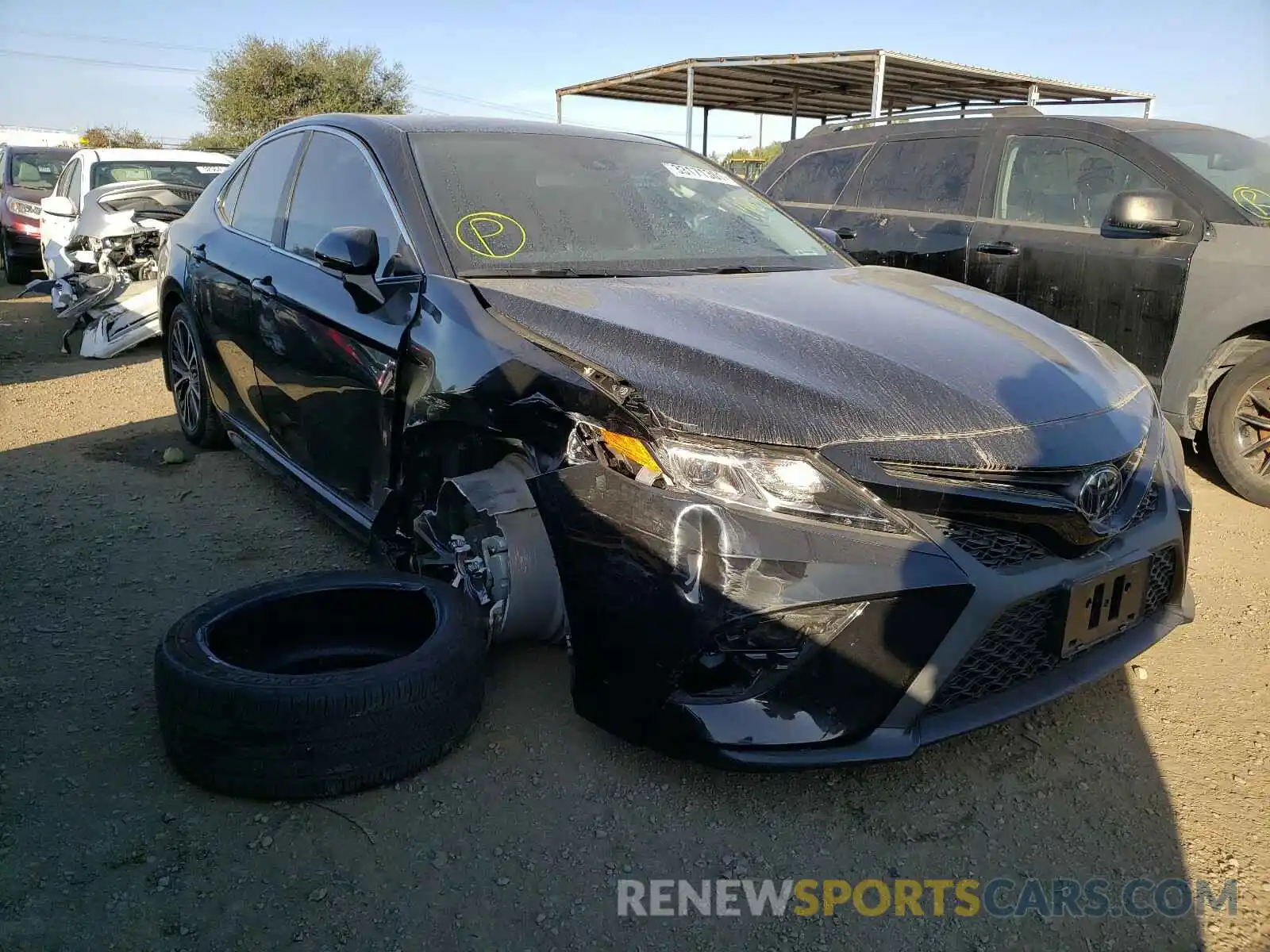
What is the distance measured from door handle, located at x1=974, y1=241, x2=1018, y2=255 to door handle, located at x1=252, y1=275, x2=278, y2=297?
3.67 meters

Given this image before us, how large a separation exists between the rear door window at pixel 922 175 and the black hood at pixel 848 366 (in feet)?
9.37

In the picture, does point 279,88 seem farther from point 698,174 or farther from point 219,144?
→ point 698,174

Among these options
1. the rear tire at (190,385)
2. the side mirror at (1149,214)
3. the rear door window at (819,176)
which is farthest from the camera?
the rear door window at (819,176)

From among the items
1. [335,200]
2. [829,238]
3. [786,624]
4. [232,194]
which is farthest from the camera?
[232,194]

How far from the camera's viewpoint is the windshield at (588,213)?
2.91 metres

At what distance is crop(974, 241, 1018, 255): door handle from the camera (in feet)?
16.6

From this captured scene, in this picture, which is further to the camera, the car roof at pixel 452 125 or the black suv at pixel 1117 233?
the black suv at pixel 1117 233

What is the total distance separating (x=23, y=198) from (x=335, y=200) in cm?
1123

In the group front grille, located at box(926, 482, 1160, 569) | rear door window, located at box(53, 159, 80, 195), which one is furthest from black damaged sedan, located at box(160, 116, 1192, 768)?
rear door window, located at box(53, 159, 80, 195)

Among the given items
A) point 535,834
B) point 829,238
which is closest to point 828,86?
point 829,238

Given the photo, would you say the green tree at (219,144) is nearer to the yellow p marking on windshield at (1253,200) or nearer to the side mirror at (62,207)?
the side mirror at (62,207)

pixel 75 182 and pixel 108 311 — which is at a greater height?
pixel 75 182

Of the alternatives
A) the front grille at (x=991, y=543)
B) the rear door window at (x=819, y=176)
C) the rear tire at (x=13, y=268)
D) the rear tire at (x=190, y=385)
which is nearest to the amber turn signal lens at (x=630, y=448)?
the front grille at (x=991, y=543)

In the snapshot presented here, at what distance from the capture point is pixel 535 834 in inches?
85.1
